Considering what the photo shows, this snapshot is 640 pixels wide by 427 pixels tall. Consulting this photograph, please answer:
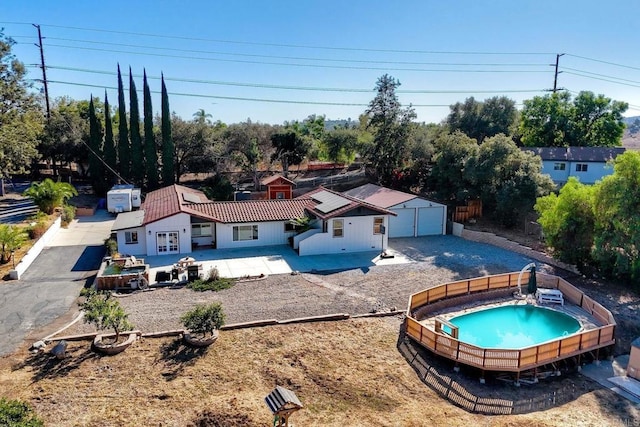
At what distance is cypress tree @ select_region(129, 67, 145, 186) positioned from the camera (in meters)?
40.8

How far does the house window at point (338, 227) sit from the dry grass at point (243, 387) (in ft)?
35.5

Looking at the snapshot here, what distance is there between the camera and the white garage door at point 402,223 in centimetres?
2906

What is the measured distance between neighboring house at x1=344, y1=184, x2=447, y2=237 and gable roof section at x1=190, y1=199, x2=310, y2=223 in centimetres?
580

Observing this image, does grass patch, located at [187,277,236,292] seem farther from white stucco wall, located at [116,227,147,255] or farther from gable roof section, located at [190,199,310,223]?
white stucco wall, located at [116,227,147,255]

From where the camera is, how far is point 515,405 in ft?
40.7

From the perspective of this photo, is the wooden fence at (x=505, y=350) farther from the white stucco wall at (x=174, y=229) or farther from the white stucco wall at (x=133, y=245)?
the white stucco wall at (x=133, y=245)

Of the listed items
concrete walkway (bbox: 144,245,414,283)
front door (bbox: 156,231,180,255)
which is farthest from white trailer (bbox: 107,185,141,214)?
concrete walkway (bbox: 144,245,414,283)

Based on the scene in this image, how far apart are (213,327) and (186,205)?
13341 mm

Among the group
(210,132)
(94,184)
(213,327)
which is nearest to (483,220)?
(213,327)

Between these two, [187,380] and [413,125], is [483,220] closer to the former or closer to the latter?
[413,125]

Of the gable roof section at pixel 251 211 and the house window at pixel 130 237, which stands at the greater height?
the gable roof section at pixel 251 211

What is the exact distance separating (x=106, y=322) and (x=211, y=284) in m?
6.34

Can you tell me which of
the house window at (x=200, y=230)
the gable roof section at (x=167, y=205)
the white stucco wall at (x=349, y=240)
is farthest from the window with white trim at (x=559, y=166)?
the house window at (x=200, y=230)

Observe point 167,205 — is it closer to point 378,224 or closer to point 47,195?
point 47,195
